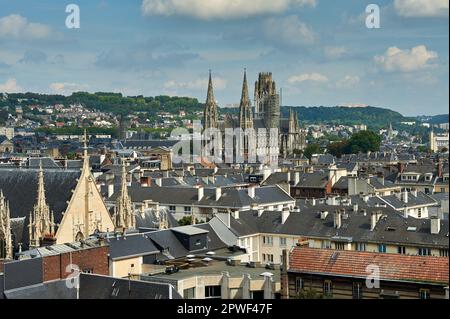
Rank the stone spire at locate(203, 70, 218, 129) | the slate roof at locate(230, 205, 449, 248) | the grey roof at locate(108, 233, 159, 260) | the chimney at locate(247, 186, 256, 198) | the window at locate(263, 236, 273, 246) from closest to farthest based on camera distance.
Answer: the grey roof at locate(108, 233, 159, 260), the slate roof at locate(230, 205, 449, 248), the window at locate(263, 236, 273, 246), the chimney at locate(247, 186, 256, 198), the stone spire at locate(203, 70, 218, 129)

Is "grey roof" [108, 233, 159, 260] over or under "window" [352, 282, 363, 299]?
over

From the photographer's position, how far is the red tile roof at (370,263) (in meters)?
29.6

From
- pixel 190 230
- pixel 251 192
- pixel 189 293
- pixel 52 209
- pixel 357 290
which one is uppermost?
pixel 52 209

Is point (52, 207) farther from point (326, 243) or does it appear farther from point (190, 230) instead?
point (326, 243)

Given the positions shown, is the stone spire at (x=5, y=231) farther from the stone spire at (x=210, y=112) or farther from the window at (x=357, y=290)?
the stone spire at (x=210, y=112)

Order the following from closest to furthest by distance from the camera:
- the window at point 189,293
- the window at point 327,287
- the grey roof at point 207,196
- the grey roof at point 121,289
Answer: the grey roof at point 121,289 → the window at point 327,287 → the window at point 189,293 → the grey roof at point 207,196

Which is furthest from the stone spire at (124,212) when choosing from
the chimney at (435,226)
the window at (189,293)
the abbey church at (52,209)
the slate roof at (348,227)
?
the chimney at (435,226)

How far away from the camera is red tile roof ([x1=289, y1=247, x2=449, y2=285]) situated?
2956 centimetres

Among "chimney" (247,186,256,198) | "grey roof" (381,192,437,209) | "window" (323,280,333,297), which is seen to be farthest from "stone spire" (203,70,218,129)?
"window" (323,280,333,297)

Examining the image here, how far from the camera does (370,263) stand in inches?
1221

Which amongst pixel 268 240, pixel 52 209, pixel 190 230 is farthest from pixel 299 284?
pixel 268 240

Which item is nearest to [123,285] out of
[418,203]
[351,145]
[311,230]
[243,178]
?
[311,230]

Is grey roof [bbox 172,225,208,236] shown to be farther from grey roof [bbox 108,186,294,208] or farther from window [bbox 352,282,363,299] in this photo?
grey roof [bbox 108,186,294,208]
